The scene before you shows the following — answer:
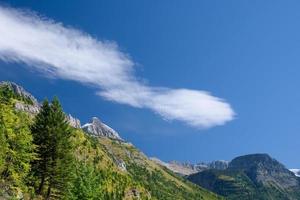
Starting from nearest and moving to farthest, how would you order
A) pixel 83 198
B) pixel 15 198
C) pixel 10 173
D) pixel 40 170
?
pixel 15 198 < pixel 10 173 < pixel 40 170 < pixel 83 198

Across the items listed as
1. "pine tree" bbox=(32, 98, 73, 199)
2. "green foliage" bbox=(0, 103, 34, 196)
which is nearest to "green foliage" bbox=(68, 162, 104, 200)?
"pine tree" bbox=(32, 98, 73, 199)

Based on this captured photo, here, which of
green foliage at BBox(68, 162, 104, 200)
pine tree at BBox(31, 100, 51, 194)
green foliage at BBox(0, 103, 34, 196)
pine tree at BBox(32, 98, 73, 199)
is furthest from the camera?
green foliage at BBox(68, 162, 104, 200)

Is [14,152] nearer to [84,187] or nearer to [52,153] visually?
[52,153]

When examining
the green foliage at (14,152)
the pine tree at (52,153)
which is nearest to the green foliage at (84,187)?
the pine tree at (52,153)

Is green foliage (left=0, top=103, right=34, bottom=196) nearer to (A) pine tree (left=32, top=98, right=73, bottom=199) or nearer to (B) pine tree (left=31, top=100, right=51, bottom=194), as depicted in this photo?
(B) pine tree (left=31, top=100, right=51, bottom=194)

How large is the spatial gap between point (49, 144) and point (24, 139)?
9017mm

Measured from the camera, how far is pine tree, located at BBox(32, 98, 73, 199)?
80.7 meters

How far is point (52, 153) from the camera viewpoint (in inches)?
3196

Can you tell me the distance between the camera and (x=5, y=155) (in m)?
69.0

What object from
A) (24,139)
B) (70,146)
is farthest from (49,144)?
(24,139)

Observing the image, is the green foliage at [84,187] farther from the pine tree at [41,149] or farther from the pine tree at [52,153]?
the pine tree at [41,149]

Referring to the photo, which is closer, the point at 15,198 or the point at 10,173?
the point at 15,198

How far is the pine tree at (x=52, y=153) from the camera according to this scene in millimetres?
80688

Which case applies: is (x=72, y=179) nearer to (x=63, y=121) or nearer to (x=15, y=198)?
(x=63, y=121)
